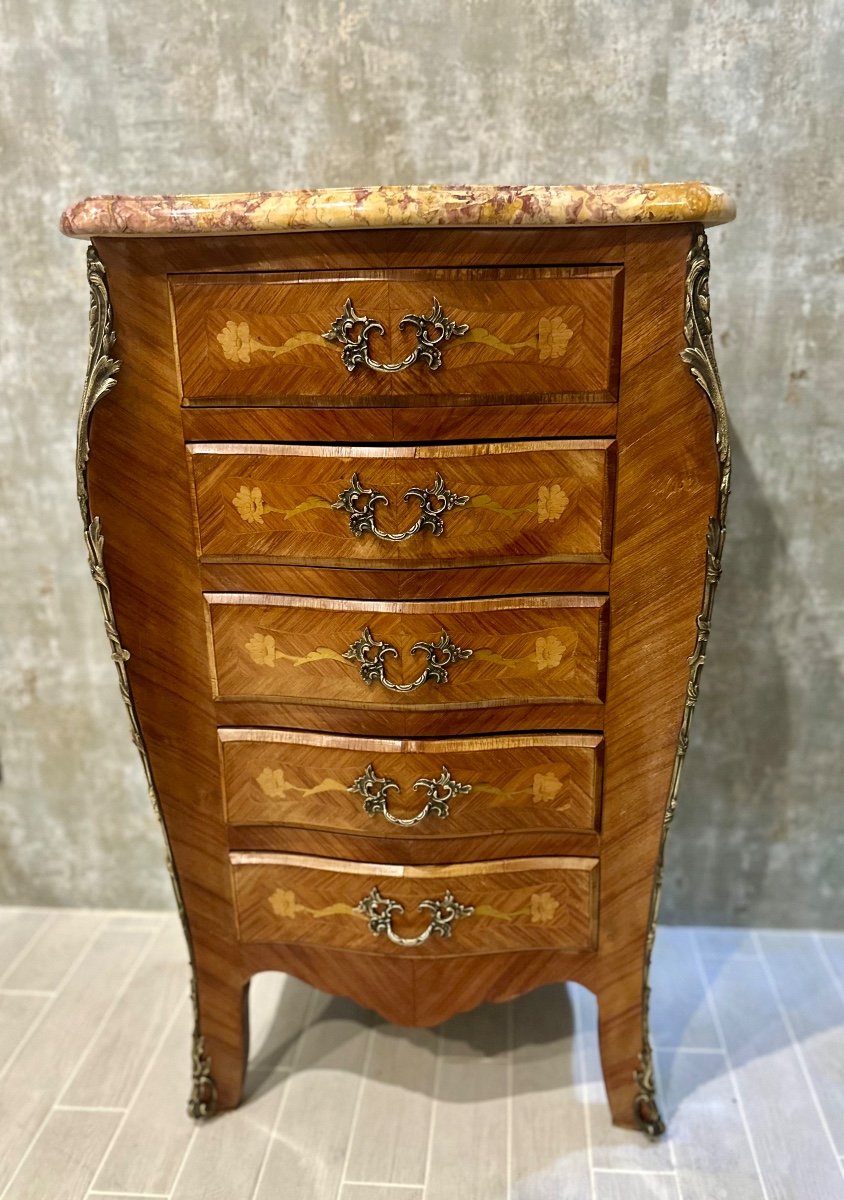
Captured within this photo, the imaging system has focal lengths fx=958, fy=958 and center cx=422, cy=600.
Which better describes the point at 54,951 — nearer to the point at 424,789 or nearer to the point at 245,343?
the point at 424,789

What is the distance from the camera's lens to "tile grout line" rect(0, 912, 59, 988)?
190 cm

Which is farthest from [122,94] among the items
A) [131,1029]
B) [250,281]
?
[131,1029]

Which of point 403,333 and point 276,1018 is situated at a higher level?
point 403,333

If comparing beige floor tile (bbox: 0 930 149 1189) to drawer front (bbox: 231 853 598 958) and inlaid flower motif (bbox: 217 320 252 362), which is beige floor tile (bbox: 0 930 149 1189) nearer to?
drawer front (bbox: 231 853 598 958)

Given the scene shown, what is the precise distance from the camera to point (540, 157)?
1.57 m

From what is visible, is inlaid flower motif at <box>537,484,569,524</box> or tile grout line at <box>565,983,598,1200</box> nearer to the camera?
inlaid flower motif at <box>537,484,569,524</box>

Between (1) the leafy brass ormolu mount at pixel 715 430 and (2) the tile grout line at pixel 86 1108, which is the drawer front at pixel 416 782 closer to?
(1) the leafy brass ormolu mount at pixel 715 430

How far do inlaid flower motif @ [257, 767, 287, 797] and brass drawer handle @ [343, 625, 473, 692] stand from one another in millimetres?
211

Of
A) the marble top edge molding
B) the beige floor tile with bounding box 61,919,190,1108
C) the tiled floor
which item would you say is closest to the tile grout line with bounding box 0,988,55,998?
the tiled floor

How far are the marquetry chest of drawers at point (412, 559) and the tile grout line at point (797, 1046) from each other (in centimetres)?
35

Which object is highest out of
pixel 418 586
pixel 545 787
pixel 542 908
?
pixel 418 586

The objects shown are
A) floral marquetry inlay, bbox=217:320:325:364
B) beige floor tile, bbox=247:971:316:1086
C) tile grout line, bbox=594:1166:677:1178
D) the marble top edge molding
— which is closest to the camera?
the marble top edge molding

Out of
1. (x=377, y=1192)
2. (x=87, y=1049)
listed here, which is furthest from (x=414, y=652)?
(x=87, y=1049)

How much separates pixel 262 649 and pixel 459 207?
1.94ft
